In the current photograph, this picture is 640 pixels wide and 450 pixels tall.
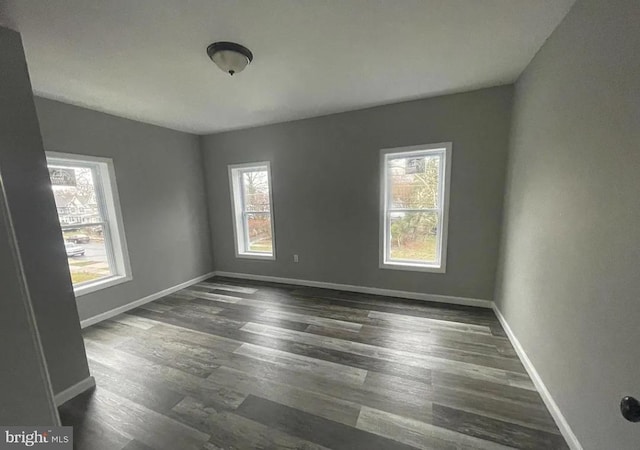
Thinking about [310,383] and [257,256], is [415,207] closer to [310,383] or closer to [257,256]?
[310,383]

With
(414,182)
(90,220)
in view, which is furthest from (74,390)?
(414,182)

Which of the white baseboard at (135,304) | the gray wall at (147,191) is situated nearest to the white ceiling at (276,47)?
the gray wall at (147,191)

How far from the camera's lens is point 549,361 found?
1610 mm

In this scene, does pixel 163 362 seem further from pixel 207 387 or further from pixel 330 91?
pixel 330 91

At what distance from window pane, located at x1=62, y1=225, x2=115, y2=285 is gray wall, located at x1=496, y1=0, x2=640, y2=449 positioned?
14.7ft

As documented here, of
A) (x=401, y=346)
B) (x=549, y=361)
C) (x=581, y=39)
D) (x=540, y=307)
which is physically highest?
(x=581, y=39)

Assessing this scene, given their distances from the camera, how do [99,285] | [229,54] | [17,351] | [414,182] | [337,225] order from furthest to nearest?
[337,225] → [414,182] → [99,285] → [229,54] → [17,351]

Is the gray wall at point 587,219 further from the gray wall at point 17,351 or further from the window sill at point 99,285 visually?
the window sill at point 99,285

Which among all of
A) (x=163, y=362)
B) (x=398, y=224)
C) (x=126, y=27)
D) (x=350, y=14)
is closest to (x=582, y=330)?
(x=398, y=224)

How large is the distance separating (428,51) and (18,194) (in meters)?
3.07

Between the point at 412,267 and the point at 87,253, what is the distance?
414cm

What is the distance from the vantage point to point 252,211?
13.9 feet

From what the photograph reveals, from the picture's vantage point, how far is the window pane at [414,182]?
9.86 ft

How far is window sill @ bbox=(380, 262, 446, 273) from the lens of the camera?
305cm
